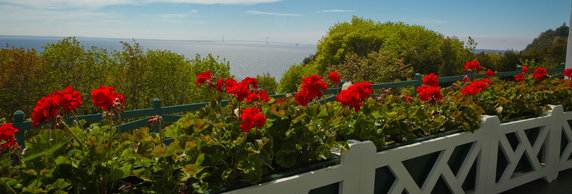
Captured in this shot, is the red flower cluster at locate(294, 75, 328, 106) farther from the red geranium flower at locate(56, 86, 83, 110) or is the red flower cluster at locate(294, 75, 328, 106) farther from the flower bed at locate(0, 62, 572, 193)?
the red geranium flower at locate(56, 86, 83, 110)

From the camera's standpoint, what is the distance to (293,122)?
1.61 meters

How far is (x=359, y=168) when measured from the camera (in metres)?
1.80

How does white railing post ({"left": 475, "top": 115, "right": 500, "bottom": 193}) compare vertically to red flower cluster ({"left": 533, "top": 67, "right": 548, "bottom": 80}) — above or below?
below

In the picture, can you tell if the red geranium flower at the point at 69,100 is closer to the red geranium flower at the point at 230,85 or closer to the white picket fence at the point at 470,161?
the red geranium flower at the point at 230,85

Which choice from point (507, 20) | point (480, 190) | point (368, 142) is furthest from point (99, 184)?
point (507, 20)

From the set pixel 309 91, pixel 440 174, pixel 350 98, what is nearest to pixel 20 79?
pixel 309 91

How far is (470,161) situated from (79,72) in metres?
16.3

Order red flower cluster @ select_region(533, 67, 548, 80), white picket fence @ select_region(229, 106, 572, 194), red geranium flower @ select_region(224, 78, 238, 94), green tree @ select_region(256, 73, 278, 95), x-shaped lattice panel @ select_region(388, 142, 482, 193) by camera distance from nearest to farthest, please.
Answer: red geranium flower @ select_region(224, 78, 238, 94)
white picket fence @ select_region(229, 106, 572, 194)
x-shaped lattice panel @ select_region(388, 142, 482, 193)
red flower cluster @ select_region(533, 67, 548, 80)
green tree @ select_region(256, 73, 278, 95)

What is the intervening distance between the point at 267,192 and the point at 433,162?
130 cm

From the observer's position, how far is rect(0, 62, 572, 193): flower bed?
1.25m

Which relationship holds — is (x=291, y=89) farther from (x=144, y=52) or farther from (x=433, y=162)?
(x=433, y=162)

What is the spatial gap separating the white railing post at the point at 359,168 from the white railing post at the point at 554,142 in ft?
6.90

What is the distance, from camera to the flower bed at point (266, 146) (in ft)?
4.10

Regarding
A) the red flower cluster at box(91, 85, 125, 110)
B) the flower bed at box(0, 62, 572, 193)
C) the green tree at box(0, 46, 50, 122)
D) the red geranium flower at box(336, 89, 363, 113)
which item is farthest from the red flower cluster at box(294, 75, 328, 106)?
the green tree at box(0, 46, 50, 122)
